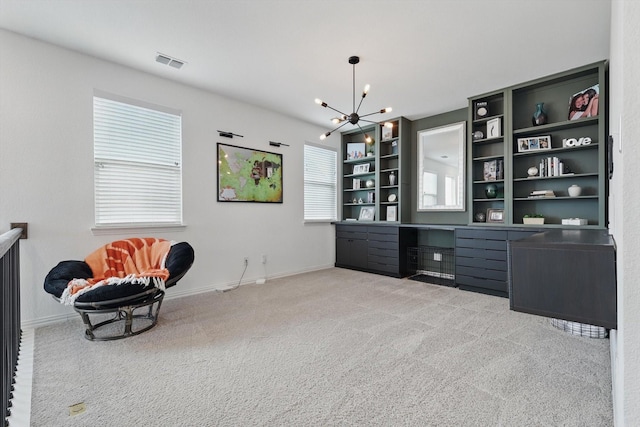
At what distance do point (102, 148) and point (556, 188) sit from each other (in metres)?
5.32

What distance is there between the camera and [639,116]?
2.59 feet

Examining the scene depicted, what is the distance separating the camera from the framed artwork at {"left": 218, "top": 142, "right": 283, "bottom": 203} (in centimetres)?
412

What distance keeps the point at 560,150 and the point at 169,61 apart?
4577mm

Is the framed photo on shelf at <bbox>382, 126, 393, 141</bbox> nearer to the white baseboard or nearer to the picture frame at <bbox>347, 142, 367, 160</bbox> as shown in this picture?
the picture frame at <bbox>347, 142, 367, 160</bbox>

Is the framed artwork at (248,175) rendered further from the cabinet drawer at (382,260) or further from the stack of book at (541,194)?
the stack of book at (541,194)

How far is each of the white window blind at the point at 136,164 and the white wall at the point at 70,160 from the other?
0.10m

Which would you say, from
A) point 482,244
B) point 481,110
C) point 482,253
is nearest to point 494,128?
point 481,110

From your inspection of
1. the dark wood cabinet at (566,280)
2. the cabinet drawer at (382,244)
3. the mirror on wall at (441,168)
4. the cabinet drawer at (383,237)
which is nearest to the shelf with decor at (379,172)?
the mirror on wall at (441,168)

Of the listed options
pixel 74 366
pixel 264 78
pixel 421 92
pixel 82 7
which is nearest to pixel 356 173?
pixel 421 92

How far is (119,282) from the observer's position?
2.36 m

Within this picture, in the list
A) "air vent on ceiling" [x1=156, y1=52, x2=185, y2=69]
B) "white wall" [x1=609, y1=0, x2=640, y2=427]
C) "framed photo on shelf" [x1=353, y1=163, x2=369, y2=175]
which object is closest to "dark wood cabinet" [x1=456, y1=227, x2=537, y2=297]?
"framed photo on shelf" [x1=353, y1=163, x2=369, y2=175]

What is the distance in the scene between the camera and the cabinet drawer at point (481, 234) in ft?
12.0

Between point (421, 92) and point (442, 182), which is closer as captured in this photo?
point (421, 92)

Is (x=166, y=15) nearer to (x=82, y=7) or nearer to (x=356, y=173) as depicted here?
(x=82, y=7)
